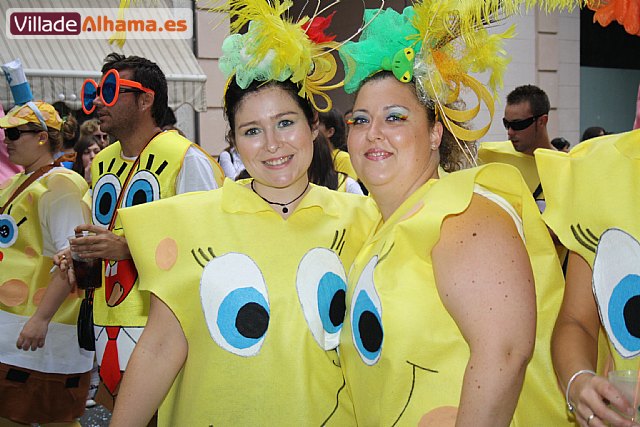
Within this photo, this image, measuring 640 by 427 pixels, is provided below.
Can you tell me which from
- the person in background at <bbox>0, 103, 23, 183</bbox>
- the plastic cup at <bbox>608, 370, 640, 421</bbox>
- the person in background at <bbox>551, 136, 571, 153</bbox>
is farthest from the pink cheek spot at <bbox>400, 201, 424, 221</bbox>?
the person in background at <bbox>551, 136, 571, 153</bbox>

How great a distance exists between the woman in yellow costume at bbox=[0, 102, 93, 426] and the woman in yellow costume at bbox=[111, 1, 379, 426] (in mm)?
1947

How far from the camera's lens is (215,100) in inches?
378

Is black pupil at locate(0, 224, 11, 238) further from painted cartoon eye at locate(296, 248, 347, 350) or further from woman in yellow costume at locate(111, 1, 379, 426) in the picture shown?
painted cartoon eye at locate(296, 248, 347, 350)

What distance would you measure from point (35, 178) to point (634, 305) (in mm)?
3567

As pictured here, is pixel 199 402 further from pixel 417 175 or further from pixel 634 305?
pixel 634 305

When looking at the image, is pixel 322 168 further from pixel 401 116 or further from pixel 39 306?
pixel 401 116

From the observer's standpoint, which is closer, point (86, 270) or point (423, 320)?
point (423, 320)

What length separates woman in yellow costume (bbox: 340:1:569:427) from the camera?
5.94 ft

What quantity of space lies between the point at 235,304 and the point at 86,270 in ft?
4.52

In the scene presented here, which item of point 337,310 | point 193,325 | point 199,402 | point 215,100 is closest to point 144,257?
point 193,325

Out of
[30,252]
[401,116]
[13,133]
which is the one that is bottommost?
[30,252]

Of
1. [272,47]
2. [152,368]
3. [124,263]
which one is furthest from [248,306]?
[124,263]

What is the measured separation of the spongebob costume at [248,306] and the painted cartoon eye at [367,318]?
25 cm

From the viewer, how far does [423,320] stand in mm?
1937
